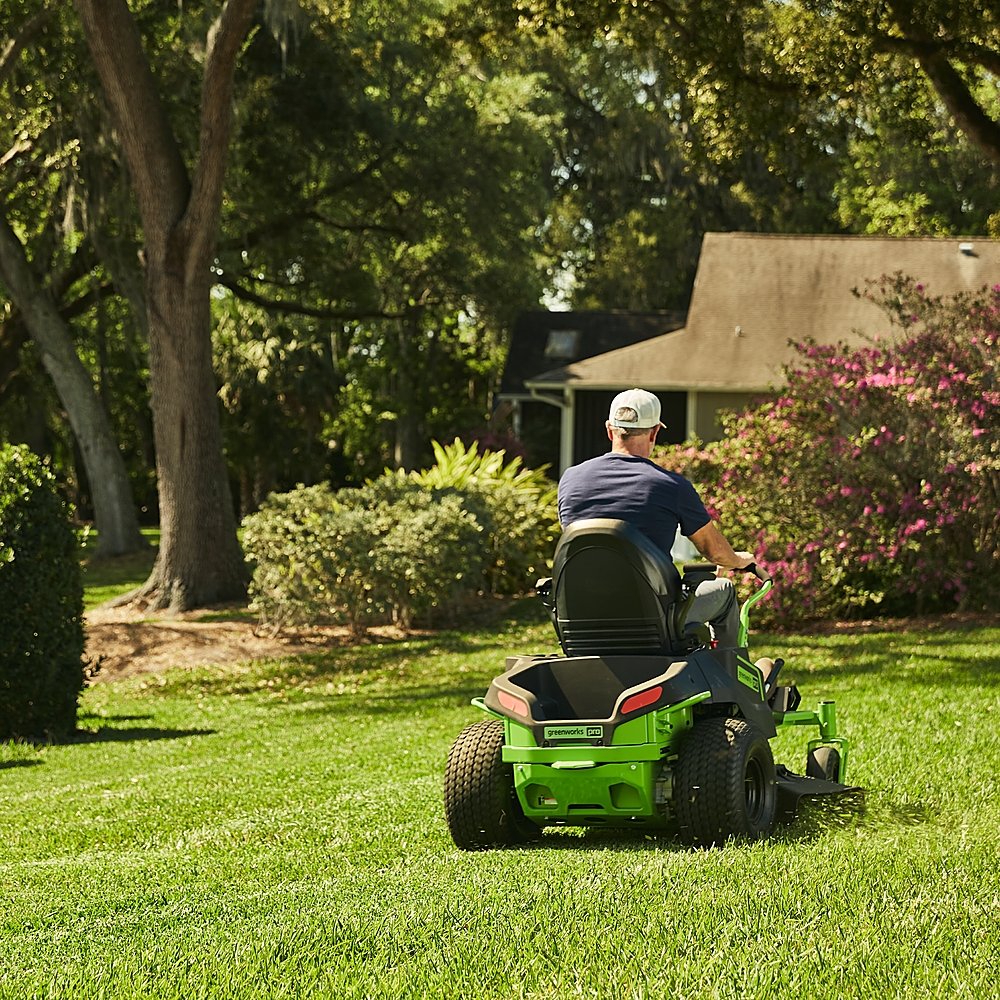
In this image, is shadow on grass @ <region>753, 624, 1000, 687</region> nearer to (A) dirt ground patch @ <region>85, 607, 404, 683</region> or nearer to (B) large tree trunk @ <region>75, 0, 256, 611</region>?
(A) dirt ground patch @ <region>85, 607, 404, 683</region>

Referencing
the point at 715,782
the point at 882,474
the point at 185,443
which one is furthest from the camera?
the point at 185,443

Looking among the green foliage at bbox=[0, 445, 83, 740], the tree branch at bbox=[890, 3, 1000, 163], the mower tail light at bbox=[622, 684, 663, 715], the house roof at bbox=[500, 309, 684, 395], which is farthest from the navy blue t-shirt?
the house roof at bbox=[500, 309, 684, 395]

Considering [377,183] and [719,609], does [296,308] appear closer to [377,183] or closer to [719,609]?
[377,183]

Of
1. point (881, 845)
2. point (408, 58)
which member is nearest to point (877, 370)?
point (881, 845)

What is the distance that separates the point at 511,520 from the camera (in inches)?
771

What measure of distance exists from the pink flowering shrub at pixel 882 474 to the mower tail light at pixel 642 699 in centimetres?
936

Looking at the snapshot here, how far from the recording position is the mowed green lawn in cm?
417

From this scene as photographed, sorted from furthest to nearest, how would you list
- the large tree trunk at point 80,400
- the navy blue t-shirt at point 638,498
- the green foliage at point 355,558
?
the large tree trunk at point 80,400, the green foliage at point 355,558, the navy blue t-shirt at point 638,498

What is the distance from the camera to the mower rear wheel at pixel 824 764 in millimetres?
6797

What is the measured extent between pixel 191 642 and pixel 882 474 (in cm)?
768

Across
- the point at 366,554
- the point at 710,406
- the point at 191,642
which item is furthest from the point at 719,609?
the point at 710,406

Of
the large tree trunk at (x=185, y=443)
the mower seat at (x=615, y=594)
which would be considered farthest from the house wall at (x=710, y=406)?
the mower seat at (x=615, y=594)

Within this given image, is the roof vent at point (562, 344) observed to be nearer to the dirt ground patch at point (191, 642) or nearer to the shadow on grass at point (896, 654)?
the dirt ground patch at point (191, 642)

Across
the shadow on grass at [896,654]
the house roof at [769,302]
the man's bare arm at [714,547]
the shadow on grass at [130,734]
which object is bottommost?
the shadow on grass at [130,734]
